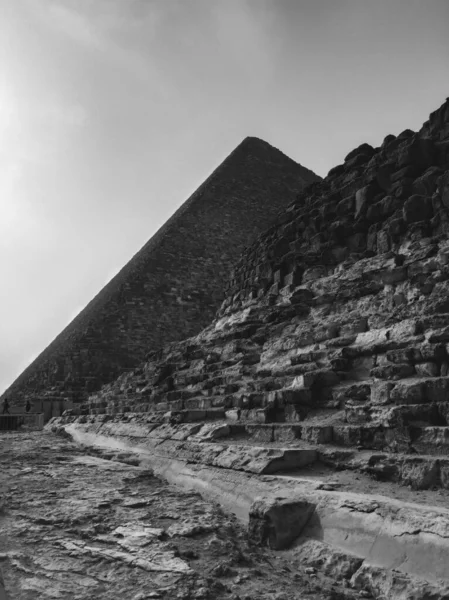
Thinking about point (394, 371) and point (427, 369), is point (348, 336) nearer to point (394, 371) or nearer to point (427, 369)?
point (394, 371)

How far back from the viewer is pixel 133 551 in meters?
2.20

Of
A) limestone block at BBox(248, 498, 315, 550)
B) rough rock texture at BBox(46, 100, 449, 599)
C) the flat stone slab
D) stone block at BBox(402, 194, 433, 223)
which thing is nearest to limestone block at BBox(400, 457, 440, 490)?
rough rock texture at BBox(46, 100, 449, 599)

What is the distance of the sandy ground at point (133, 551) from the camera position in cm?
180

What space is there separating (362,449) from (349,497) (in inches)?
24.3

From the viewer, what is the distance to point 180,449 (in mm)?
4094

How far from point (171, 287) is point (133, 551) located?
63.4ft

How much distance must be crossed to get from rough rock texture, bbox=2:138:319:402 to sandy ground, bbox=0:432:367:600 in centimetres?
1455

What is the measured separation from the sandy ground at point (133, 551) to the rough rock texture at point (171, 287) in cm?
1455

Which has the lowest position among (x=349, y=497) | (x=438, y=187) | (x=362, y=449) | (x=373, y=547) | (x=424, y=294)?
(x=373, y=547)

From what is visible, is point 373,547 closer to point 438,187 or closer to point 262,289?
point 438,187

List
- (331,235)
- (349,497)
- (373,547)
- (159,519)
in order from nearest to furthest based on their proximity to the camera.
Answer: (373,547)
(349,497)
(159,519)
(331,235)

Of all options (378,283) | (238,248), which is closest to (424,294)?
(378,283)

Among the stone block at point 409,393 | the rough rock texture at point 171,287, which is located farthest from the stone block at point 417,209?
the rough rock texture at point 171,287

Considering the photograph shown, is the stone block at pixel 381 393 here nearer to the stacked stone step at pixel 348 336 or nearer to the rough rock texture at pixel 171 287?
the stacked stone step at pixel 348 336
